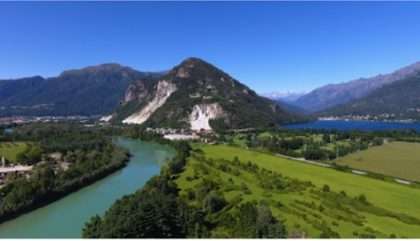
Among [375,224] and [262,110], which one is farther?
[262,110]

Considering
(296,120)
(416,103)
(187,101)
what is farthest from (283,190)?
(416,103)

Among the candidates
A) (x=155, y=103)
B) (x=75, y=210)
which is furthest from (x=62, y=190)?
(x=155, y=103)

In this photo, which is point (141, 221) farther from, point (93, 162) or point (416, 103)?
point (416, 103)

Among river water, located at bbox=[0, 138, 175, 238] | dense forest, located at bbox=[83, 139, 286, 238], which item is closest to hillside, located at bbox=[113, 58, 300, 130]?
river water, located at bbox=[0, 138, 175, 238]

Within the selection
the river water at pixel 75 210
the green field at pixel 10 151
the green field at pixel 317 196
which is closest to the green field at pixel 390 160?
the green field at pixel 317 196

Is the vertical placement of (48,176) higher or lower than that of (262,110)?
lower

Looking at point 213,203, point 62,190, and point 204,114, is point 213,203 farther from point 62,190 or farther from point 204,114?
point 204,114

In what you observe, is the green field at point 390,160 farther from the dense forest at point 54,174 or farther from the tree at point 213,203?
the dense forest at point 54,174
